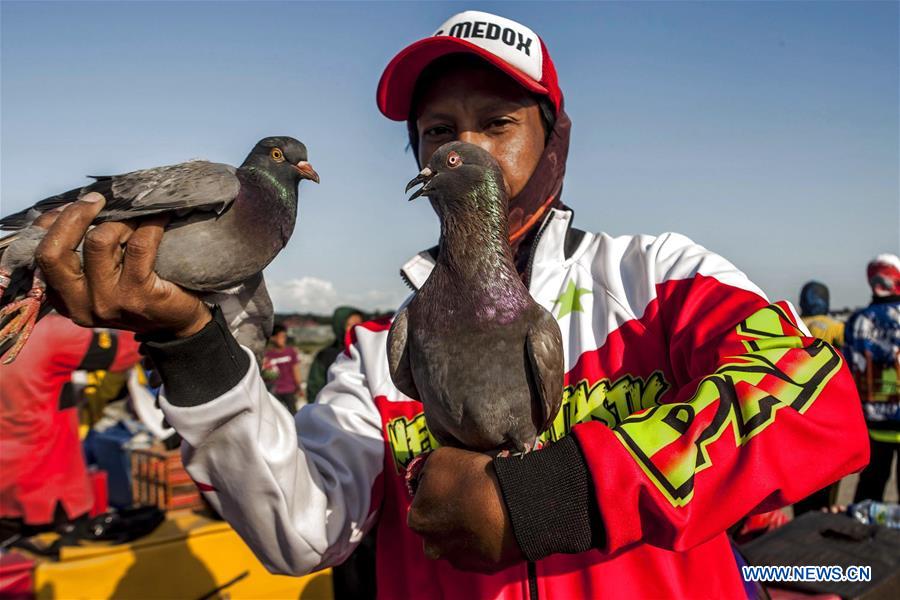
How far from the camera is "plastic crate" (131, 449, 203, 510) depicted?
24.2 ft

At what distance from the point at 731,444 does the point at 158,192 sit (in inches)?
70.0

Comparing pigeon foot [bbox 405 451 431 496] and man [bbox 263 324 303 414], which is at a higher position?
pigeon foot [bbox 405 451 431 496]

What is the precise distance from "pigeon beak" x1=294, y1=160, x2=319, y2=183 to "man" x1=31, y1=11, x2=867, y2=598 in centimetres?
48

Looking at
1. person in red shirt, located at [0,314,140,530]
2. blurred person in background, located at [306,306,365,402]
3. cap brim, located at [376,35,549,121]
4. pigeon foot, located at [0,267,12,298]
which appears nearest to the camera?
Result: pigeon foot, located at [0,267,12,298]

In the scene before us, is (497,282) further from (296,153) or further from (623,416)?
(296,153)

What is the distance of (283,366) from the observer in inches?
489

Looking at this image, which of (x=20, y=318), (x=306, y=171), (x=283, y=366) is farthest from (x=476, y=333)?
(x=283, y=366)

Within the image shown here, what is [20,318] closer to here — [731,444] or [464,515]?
[464,515]

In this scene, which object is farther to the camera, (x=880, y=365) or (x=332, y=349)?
(x=332, y=349)

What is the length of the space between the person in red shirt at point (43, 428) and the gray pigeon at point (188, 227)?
480 centimetres

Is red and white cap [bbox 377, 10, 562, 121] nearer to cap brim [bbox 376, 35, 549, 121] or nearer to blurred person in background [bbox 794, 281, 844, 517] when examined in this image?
cap brim [bbox 376, 35, 549, 121]

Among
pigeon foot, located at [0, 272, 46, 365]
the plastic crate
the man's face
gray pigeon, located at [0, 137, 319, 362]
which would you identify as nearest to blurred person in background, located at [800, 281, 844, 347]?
the man's face

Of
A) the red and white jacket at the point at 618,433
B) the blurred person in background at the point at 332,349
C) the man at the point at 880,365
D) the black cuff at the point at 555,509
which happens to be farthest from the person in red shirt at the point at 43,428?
the man at the point at 880,365

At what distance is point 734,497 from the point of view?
5.64ft
